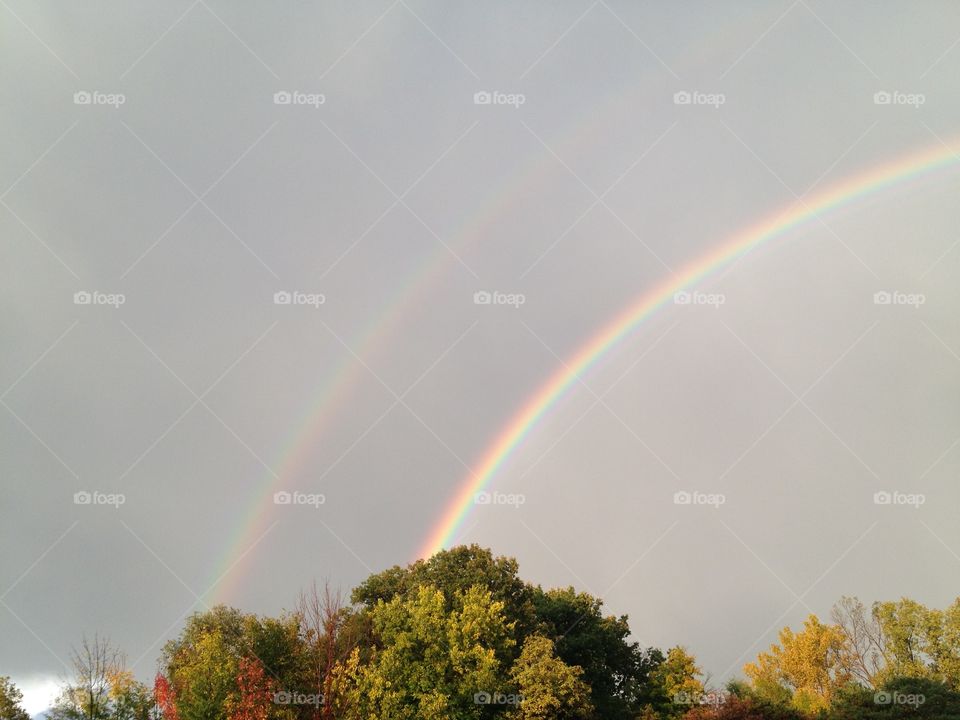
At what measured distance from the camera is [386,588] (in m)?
66.7

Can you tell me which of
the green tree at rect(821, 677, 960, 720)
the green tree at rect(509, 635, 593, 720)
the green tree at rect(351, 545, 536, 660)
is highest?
the green tree at rect(351, 545, 536, 660)

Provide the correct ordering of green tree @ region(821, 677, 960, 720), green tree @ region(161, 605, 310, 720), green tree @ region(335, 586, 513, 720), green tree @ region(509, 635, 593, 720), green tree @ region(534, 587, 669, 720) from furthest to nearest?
green tree @ region(534, 587, 669, 720), green tree @ region(821, 677, 960, 720), green tree @ region(509, 635, 593, 720), green tree @ region(335, 586, 513, 720), green tree @ region(161, 605, 310, 720)

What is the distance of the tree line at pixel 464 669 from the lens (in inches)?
1554

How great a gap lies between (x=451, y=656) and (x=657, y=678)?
25570 millimetres

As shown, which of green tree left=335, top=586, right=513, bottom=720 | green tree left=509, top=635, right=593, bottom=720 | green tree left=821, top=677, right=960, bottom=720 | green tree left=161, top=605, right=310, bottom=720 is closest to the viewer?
green tree left=161, top=605, right=310, bottom=720

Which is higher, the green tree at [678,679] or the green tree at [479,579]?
the green tree at [479,579]

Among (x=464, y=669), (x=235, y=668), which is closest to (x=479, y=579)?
(x=464, y=669)

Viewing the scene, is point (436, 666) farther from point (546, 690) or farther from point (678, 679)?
point (678, 679)

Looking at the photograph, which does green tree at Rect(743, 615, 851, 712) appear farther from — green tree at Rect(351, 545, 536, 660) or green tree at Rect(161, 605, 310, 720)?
green tree at Rect(161, 605, 310, 720)

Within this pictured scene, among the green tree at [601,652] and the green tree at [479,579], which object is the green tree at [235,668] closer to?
the green tree at [479,579]

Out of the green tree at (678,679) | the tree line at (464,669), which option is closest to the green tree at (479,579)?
the tree line at (464,669)

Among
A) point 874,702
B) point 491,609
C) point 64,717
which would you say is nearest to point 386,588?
point 491,609

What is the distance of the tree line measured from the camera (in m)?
39.5

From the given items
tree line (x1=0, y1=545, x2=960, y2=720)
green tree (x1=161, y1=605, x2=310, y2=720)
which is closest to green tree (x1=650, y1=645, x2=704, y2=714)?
tree line (x1=0, y1=545, x2=960, y2=720)
